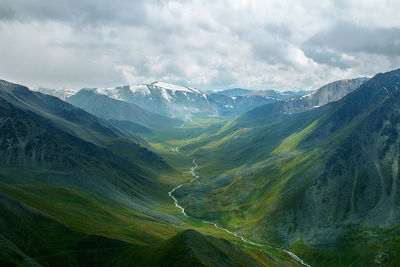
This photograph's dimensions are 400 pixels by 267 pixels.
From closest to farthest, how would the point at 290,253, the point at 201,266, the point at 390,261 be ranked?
the point at 201,266 → the point at 390,261 → the point at 290,253

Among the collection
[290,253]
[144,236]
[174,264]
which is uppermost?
[174,264]

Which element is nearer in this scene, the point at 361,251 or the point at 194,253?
the point at 194,253

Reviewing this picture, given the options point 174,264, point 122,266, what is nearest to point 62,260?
point 122,266

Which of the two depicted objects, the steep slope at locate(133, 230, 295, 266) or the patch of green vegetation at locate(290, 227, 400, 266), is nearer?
the steep slope at locate(133, 230, 295, 266)

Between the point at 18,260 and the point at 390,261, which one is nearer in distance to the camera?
the point at 18,260

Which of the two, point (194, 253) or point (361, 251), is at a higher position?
point (194, 253)

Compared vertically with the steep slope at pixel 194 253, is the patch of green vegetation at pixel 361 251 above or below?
below

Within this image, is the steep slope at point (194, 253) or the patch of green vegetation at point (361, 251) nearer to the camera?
the steep slope at point (194, 253)

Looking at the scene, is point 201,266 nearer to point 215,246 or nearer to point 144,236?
point 215,246

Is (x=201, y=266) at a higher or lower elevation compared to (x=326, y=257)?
higher

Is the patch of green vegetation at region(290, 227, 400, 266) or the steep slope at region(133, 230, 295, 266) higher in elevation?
the steep slope at region(133, 230, 295, 266)

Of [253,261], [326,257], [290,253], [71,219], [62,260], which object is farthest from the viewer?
[290,253]
